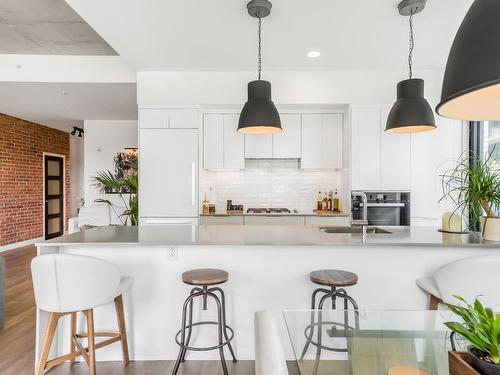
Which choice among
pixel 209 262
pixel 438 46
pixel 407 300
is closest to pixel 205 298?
pixel 209 262

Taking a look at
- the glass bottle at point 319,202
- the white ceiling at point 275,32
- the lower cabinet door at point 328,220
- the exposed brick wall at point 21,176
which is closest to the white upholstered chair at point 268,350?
the white ceiling at point 275,32

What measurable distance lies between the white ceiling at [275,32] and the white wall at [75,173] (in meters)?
5.76

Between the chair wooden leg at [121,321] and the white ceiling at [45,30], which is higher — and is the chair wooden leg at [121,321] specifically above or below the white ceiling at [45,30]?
below

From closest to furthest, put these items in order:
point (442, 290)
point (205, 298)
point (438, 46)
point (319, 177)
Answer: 1. point (442, 290)
2. point (205, 298)
3. point (438, 46)
4. point (319, 177)

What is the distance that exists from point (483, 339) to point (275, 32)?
2999 millimetres

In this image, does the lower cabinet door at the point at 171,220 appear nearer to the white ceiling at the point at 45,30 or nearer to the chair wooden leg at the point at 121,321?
the chair wooden leg at the point at 121,321

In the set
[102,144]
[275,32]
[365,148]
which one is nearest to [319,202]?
[365,148]

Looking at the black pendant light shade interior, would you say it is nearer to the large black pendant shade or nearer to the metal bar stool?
the large black pendant shade

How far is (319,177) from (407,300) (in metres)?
2.85

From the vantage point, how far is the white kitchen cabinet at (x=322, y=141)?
480 centimetres

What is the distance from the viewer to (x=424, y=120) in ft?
8.51

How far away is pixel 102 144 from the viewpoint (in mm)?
7059

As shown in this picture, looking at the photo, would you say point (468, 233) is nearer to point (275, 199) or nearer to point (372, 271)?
point (372, 271)

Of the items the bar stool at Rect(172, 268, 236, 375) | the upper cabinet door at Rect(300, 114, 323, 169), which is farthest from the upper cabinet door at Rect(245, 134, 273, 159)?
the bar stool at Rect(172, 268, 236, 375)
